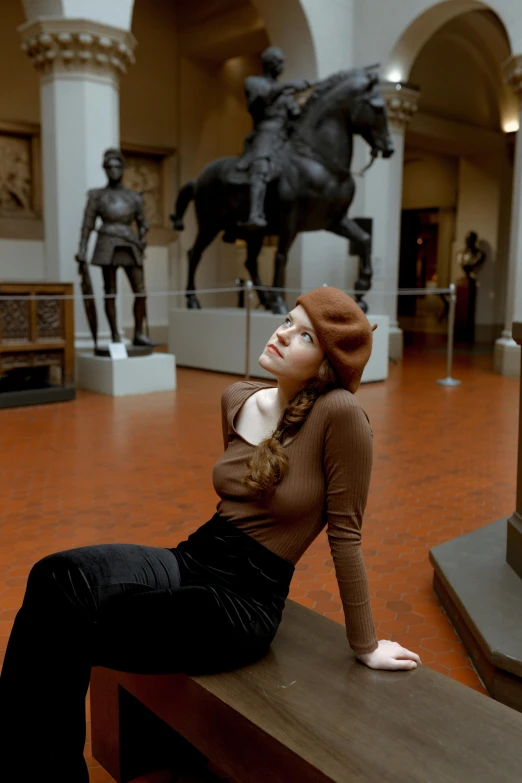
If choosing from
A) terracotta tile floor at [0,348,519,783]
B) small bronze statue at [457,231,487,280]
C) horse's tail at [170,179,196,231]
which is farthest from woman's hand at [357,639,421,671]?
small bronze statue at [457,231,487,280]

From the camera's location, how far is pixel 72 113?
909cm

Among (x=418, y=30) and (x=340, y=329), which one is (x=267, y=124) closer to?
(x=418, y=30)

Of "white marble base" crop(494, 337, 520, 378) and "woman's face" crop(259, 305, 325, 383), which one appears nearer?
"woman's face" crop(259, 305, 325, 383)

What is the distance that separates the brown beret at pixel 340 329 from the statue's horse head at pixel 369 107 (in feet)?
25.3

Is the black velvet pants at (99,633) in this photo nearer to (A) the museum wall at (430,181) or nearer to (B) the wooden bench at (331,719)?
(B) the wooden bench at (331,719)

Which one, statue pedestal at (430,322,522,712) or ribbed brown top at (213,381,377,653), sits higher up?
ribbed brown top at (213,381,377,653)

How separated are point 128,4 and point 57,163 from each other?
2.10 m

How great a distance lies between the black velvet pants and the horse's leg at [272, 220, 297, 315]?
25.8 feet

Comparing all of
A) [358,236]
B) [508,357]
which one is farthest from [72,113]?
[508,357]

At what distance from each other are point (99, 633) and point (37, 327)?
680 cm

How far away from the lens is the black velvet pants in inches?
67.3

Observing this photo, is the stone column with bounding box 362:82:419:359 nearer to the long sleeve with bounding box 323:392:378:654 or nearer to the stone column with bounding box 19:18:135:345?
the stone column with bounding box 19:18:135:345

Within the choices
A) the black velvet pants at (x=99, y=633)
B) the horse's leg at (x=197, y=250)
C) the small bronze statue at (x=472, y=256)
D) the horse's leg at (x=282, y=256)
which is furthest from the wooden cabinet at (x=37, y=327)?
the small bronze statue at (x=472, y=256)

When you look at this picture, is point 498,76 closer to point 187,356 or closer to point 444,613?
point 187,356
